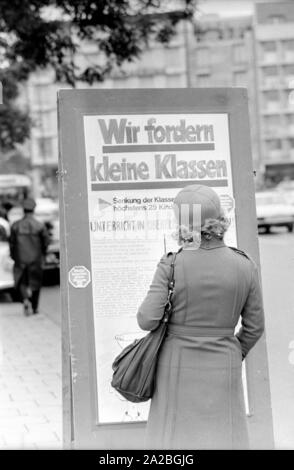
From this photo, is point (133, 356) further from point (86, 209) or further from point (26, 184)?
point (26, 184)

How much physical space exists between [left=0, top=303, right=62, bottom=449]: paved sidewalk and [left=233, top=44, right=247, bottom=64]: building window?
496 cm

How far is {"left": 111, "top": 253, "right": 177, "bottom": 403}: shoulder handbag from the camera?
3553 mm

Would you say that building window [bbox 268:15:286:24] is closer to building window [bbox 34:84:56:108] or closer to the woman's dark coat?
the woman's dark coat

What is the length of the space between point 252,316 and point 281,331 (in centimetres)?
360

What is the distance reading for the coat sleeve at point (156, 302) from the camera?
346 cm

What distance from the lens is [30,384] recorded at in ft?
24.2

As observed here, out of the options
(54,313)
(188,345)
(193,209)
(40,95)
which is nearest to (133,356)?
(188,345)

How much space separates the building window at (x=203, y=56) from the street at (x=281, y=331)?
16.5ft

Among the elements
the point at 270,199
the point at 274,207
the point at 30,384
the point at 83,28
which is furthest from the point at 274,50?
the point at 270,199

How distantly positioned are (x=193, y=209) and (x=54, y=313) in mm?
8986

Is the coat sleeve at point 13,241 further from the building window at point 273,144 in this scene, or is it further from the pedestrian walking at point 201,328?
the building window at point 273,144

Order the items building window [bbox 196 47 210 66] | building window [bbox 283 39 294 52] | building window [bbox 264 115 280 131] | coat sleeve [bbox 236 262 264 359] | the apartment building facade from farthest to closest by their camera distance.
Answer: building window [bbox 264 115 280 131], building window [bbox 283 39 294 52], building window [bbox 196 47 210 66], the apartment building facade, coat sleeve [bbox 236 262 264 359]

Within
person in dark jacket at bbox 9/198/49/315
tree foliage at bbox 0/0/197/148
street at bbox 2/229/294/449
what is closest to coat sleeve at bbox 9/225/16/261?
person in dark jacket at bbox 9/198/49/315

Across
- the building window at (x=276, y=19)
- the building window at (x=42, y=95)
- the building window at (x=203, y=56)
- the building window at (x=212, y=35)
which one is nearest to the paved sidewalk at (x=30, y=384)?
the building window at (x=203, y=56)
